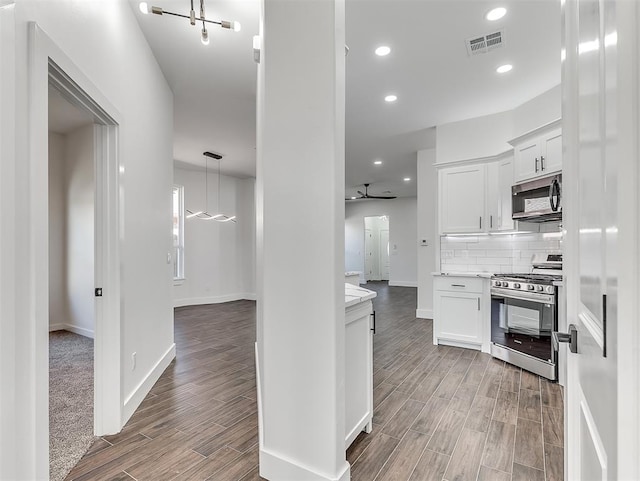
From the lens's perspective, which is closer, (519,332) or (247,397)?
(247,397)

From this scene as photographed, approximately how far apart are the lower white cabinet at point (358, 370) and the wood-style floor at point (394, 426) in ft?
0.46

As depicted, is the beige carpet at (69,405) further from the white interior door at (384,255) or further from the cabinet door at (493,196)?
the white interior door at (384,255)

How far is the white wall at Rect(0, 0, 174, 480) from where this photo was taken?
1.20 m

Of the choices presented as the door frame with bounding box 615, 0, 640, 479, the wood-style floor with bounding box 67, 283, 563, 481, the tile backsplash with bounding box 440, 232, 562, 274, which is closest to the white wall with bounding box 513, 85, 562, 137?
the tile backsplash with bounding box 440, 232, 562, 274

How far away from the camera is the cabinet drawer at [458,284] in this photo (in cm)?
408

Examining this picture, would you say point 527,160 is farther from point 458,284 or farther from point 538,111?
point 458,284

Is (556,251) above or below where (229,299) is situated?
above

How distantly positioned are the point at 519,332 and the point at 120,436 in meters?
3.65

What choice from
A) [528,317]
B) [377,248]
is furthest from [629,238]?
[377,248]

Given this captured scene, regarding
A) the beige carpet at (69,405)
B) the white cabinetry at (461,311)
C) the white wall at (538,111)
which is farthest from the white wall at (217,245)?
the white wall at (538,111)

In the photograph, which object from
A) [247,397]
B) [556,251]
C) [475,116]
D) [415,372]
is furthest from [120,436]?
[475,116]

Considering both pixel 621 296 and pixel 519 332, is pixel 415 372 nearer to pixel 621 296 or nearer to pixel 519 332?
pixel 519 332

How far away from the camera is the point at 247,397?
287 cm
